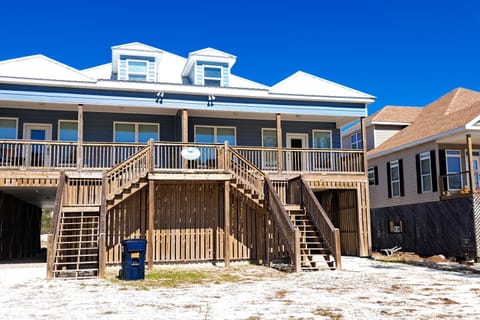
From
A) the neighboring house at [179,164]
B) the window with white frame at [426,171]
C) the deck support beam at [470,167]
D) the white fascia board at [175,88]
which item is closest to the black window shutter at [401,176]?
the window with white frame at [426,171]

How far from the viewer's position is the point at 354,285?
10.8 metres

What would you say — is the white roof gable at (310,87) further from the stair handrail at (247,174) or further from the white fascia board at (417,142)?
the stair handrail at (247,174)

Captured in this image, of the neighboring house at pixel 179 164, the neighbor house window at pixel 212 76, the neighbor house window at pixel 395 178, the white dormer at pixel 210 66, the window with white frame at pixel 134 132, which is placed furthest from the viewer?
the neighbor house window at pixel 395 178

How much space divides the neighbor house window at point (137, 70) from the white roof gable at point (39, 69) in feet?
7.64

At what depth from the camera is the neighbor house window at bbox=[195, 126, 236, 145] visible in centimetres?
1984

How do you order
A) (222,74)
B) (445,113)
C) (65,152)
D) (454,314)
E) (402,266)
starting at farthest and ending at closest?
(445,113) → (222,74) → (65,152) → (402,266) → (454,314)

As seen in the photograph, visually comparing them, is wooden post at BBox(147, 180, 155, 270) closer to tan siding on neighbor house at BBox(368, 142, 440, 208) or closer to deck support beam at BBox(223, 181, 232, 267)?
deck support beam at BBox(223, 181, 232, 267)

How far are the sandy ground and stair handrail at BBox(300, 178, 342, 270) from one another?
105 cm

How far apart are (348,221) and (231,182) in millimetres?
5504

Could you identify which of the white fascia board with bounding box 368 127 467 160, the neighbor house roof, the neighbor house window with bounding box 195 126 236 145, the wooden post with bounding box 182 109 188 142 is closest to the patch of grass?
the wooden post with bounding box 182 109 188 142

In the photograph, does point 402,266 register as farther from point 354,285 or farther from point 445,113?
point 445,113

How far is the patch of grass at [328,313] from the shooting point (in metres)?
7.45

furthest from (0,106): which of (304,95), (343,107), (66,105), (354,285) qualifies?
(354,285)

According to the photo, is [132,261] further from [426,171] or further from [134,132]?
[426,171]
